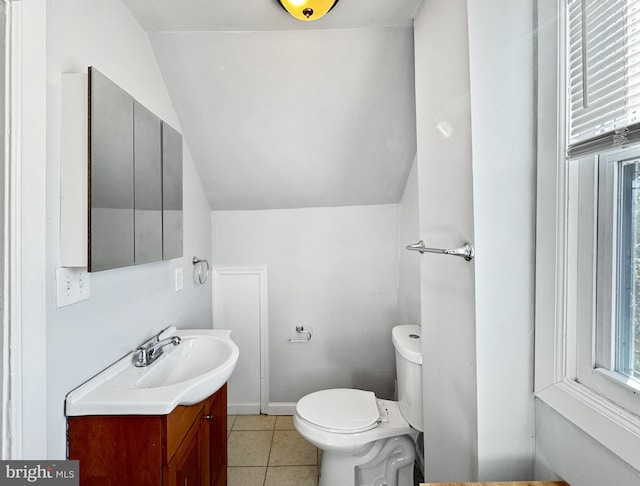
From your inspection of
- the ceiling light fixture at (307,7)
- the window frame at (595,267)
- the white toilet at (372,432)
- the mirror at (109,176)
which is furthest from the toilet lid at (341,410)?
the ceiling light fixture at (307,7)

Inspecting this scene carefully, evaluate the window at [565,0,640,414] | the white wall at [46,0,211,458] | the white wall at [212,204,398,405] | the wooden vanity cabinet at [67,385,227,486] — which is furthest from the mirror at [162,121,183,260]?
the window at [565,0,640,414]

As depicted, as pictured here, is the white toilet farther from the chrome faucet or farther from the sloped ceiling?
the sloped ceiling

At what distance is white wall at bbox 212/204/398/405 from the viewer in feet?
7.52

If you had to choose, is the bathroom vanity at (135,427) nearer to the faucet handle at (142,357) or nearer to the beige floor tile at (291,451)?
the faucet handle at (142,357)

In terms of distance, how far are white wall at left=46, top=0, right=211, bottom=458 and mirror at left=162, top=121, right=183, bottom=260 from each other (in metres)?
0.14

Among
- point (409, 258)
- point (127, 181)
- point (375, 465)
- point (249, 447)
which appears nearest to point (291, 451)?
point (249, 447)

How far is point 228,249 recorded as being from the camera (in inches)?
90.4

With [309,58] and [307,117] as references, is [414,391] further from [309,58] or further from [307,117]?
[309,58]

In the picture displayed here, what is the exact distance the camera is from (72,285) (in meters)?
0.97

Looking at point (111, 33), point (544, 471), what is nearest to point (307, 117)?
point (111, 33)

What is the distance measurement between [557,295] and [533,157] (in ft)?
1.30

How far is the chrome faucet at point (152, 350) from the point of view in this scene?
1222 mm

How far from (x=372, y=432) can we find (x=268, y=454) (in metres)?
0.86

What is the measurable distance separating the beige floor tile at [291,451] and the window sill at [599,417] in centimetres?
151
